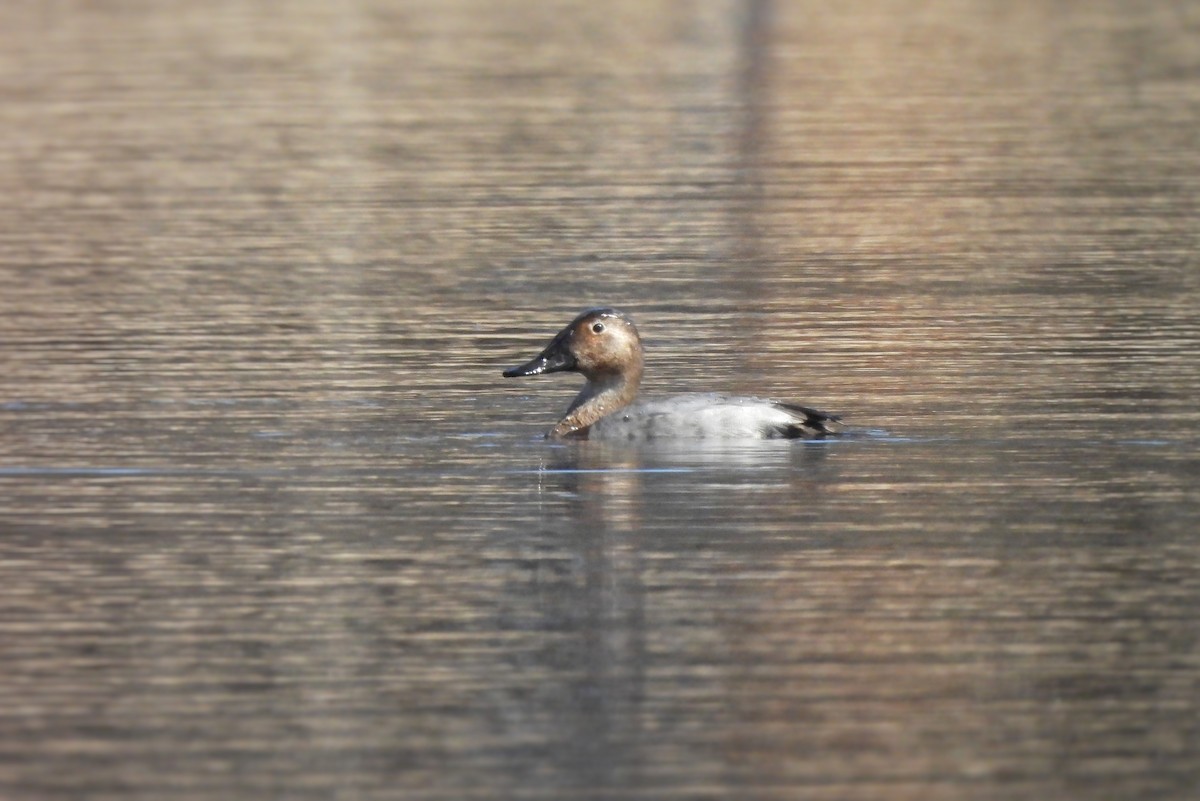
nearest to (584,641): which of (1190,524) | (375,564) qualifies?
(375,564)

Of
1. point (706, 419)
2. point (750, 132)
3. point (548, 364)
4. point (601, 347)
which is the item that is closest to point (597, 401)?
point (601, 347)

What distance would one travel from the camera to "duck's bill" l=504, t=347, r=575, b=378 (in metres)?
14.8

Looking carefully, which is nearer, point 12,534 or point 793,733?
point 793,733

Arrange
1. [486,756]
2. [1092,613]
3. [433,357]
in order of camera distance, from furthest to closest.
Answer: [433,357], [1092,613], [486,756]

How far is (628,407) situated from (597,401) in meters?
0.53

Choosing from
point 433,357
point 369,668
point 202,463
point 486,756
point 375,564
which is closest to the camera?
point 486,756

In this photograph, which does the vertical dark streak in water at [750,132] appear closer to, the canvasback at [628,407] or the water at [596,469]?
the water at [596,469]

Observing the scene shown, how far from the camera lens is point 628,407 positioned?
550 inches

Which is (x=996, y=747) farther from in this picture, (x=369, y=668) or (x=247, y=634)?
Answer: (x=247, y=634)

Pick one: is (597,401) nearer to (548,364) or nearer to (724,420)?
(548,364)

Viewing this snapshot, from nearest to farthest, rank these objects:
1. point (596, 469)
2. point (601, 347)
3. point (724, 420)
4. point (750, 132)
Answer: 1. point (596, 469)
2. point (724, 420)
3. point (601, 347)
4. point (750, 132)

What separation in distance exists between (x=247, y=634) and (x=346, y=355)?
7094mm

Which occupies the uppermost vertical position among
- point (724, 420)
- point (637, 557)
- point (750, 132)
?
point (637, 557)

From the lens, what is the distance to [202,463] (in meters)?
13.1
